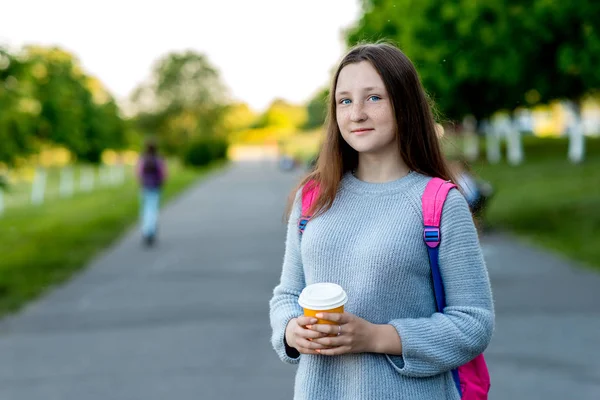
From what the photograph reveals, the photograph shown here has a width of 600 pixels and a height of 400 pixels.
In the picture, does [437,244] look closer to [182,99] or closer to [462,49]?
[462,49]

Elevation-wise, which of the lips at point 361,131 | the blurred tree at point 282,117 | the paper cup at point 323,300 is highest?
the lips at point 361,131

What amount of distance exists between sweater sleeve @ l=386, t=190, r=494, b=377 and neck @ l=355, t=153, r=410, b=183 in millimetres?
176

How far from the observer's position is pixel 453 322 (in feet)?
6.38

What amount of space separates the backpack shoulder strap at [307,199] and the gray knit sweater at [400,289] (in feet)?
0.25

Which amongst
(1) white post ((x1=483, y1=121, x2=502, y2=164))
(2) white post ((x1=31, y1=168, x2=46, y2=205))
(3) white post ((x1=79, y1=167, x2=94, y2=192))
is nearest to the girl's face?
(2) white post ((x1=31, y1=168, x2=46, y2=205))

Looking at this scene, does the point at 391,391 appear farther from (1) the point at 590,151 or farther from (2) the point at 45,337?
(1) the point at 590,151

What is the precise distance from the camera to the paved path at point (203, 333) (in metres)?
5.49

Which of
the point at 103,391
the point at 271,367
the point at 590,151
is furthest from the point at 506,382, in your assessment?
the point at 590,151

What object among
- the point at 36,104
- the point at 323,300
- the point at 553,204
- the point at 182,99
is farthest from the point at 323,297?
the point at 182,99

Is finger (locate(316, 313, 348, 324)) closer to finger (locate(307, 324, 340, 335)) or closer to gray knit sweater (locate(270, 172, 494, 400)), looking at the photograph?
finger (locate(307, 324, 340, 335))

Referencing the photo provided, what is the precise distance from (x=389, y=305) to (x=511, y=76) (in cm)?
1026

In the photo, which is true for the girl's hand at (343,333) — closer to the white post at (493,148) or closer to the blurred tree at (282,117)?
the white post at (493,148)

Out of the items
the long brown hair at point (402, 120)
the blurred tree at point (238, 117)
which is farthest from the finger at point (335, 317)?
the blurred tree at point (238, 117)

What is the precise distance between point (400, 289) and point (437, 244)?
145 millimetres
